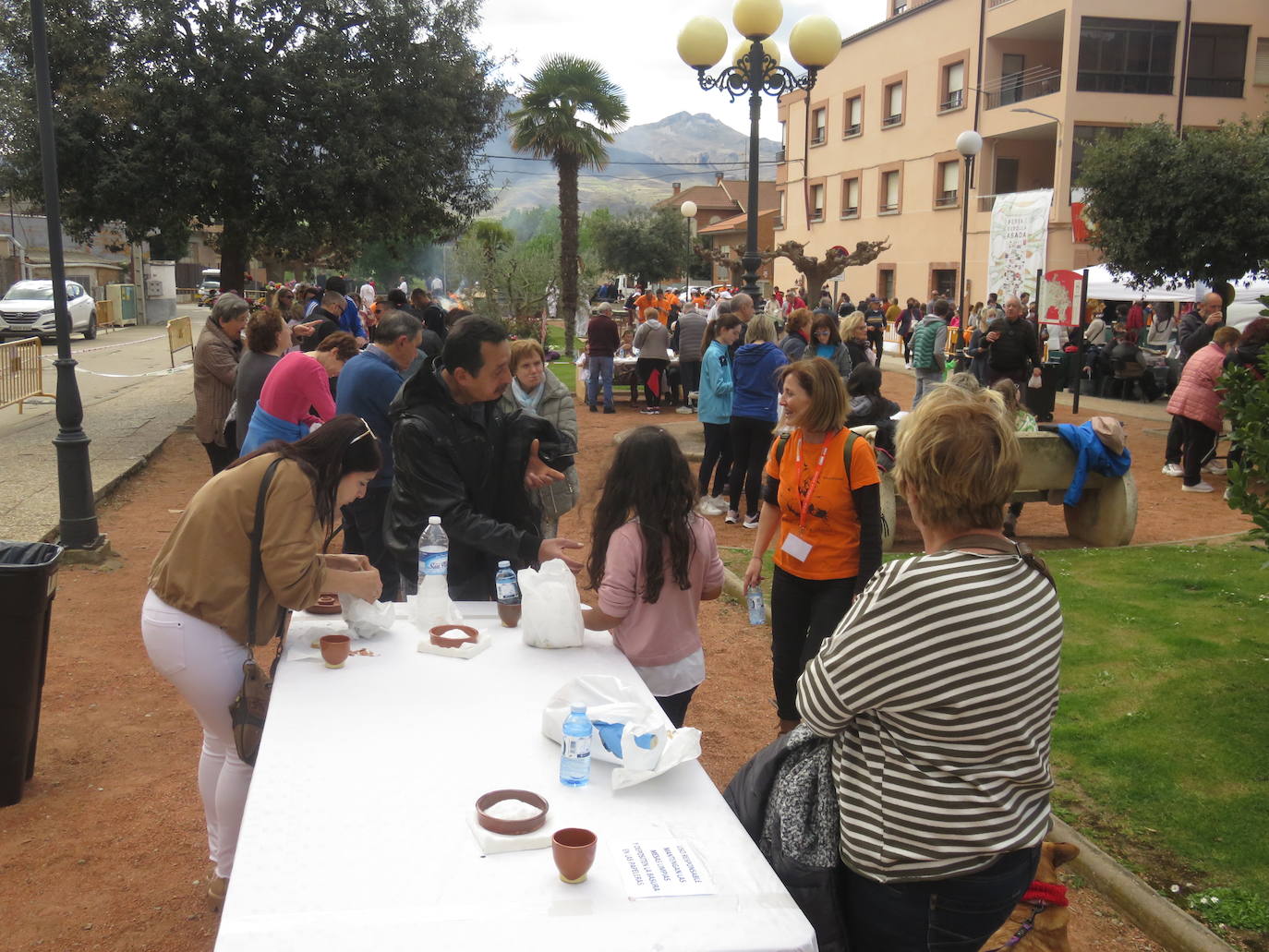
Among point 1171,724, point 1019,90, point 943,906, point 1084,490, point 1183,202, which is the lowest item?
point 1171,724

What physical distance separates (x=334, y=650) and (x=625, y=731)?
1130 mm

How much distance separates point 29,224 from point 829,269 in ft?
190

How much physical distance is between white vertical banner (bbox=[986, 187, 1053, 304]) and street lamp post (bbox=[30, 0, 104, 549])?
2011cm

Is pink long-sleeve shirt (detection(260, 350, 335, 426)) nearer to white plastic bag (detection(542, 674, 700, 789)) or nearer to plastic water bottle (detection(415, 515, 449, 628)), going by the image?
plastic water bottle (detection(415, 515, 449, 628))

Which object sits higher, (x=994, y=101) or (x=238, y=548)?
(x=994, y=101)

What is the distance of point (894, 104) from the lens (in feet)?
119

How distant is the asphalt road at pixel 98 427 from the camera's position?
8891 millimetres

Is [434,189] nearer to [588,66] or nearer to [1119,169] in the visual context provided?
[1119,169]

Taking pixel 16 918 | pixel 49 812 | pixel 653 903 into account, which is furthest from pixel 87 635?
pixel 653 903

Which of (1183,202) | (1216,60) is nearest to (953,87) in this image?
(1216,60)

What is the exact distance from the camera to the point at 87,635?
6.11 metres

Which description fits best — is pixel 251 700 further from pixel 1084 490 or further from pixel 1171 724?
pixel 1084 490

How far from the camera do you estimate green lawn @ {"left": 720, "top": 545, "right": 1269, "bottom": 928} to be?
3.80m

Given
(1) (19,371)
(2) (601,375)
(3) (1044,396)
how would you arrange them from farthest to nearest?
(2) (601,375), (3) (1044,396), (1) (19,371)
